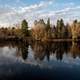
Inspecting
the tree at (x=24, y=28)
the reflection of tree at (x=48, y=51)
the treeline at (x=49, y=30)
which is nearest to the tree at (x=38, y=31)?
the treeline at (x=49, y=30)

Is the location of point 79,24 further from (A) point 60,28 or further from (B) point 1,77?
(B) point 1,77

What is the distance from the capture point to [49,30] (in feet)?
270

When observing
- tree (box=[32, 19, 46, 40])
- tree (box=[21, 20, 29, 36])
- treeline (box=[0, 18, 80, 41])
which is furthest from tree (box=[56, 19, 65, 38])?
tree (box=[21, 20, 29, 36])

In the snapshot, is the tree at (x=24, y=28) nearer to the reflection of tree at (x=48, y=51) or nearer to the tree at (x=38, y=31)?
the tree at (x=38, y=31)

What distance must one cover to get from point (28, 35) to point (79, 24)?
2136 cm

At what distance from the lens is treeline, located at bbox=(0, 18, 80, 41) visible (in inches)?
3145

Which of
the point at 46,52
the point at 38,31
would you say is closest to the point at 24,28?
the point at 38,31

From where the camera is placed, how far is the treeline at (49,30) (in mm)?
79875

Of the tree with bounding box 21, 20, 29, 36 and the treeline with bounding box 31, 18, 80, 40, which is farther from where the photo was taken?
the tree with bounding box 21, 20, 29, 36

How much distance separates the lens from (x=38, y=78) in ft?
58.2

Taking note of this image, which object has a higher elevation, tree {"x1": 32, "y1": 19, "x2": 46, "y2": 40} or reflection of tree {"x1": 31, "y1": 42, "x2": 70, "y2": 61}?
tree {"x1": 32, "y1": 19, "x2": 46, "y2": 40}

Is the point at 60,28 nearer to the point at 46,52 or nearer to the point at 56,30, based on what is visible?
the point at 56,30

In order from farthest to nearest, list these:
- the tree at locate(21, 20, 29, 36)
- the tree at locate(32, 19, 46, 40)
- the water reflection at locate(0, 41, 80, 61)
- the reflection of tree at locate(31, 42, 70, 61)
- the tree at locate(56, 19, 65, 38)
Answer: the tree at locate(21, 20, 29, 36) → the tree at locate(56, 19, 65, 38) → the tree at locate(32, 19, 46, 40) → the reflection of tree at locate(31, 42, 70, 61) → the water reflection at locate(0, 41, 80, 61)

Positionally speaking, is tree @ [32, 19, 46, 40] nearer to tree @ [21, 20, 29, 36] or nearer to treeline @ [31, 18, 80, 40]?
treeline @ [31, 18, 80, 40]
